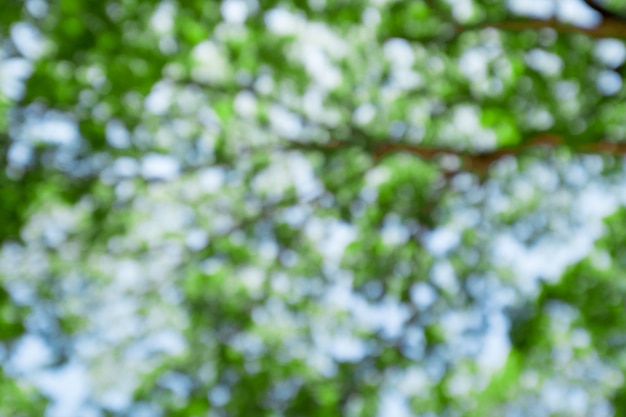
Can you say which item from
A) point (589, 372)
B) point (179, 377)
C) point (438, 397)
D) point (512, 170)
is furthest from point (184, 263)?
point (589, 372)

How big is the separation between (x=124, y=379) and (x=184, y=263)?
3.29ft

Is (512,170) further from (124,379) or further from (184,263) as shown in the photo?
(124,379)

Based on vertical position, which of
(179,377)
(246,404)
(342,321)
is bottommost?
(246,404)

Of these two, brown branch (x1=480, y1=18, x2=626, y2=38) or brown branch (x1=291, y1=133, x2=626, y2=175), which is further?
brown branch (x1=291, y1=133, x2=626, y2=175)

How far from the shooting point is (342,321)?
18.1ft

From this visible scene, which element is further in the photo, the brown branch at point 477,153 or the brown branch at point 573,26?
the brown branch at point 477,153

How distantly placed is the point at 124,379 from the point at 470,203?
9.08 feet

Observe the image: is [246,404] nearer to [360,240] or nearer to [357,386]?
[357,386]

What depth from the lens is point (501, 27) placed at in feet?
13.9

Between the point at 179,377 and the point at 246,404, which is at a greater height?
the point at 179,377

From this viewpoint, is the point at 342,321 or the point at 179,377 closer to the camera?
the point at 179,377

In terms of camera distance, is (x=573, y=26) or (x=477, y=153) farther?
(x=477, y=153)

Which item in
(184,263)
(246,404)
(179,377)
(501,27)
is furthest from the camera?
(184,263)

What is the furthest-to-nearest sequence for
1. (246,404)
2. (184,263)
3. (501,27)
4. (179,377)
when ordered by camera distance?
(184,263)
(179,377)
(246,404)
(501,27)
